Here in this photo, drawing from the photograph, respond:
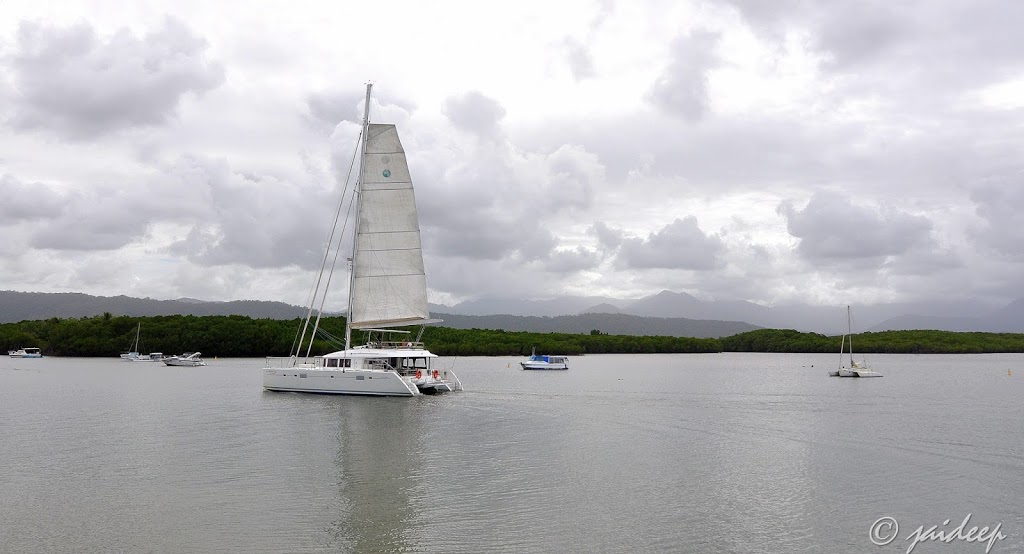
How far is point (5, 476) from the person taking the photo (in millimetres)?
23266

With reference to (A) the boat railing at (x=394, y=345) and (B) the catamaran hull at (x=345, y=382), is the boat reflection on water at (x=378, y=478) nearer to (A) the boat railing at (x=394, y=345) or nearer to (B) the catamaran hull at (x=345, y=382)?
(B) the catamaran hull at (x=345, y=382)

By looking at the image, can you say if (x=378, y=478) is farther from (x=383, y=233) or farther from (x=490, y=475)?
(x=383, y=233)

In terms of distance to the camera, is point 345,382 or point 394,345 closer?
point 345,382

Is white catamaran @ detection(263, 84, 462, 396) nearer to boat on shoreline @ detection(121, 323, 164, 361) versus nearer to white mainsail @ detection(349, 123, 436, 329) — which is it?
white mainsail @ detection(349, 123, 436, 329)

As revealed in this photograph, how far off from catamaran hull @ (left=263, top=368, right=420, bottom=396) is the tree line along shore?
66.9 m

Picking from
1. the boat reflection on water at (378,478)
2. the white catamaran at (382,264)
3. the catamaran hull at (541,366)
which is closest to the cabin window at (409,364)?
the white catamaran at (382,264)

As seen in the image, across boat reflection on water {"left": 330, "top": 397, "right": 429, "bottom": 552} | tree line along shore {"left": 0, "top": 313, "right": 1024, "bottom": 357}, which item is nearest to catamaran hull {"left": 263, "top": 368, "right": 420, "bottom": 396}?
boat reflection on water {"left": 330, "top": 397, "right": 429, "bottom": 552}

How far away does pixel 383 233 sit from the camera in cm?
4838

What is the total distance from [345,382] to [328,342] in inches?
2398

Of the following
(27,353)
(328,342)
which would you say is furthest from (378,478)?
(27,353)

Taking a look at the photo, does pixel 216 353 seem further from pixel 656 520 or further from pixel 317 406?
pixel 656 520

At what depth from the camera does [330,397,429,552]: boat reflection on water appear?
1723cm

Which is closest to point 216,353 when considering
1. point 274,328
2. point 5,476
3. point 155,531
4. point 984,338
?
point 274,328

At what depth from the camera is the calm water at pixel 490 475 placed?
689 inches
